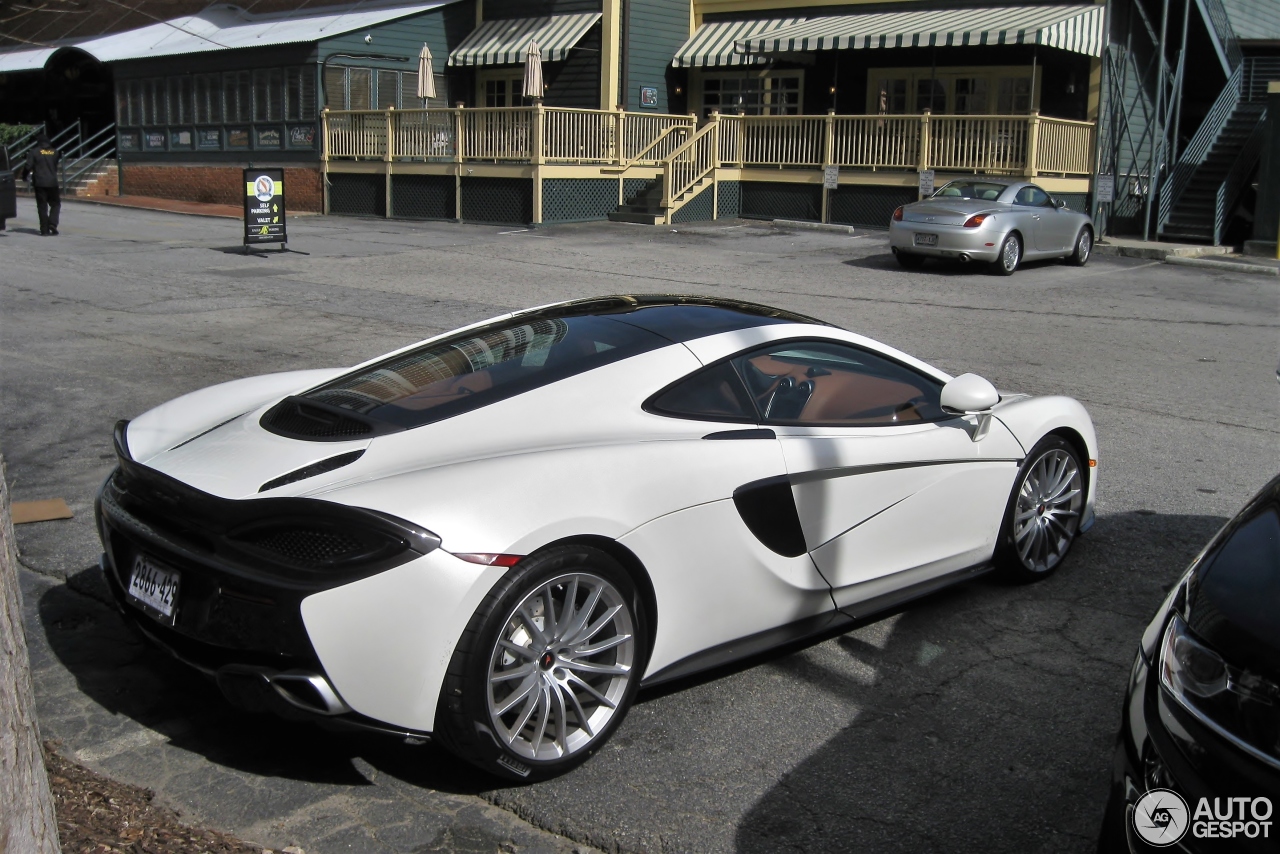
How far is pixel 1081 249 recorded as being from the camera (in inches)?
792

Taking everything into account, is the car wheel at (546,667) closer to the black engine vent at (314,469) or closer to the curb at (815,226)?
the black engine vent at (314,469)

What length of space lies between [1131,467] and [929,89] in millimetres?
21532

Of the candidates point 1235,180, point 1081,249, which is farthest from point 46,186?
point 1235,180

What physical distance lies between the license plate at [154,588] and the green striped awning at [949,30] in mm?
21740

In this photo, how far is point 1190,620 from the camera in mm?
2844

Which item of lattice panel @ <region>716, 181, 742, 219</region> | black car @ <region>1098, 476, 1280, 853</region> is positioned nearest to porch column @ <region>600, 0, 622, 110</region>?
lattice panel @ <region>716, 181, 742, 219</region>

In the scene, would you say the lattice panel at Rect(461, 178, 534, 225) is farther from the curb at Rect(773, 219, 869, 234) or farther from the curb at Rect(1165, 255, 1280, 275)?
the curb at Rect(1165, 255, 1280, 275)

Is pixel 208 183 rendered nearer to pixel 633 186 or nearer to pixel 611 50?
pixel 611 50

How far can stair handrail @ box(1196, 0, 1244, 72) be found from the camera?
25.0 metres

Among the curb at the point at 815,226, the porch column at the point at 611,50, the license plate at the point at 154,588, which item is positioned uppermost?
the porch column at the point at 611,50

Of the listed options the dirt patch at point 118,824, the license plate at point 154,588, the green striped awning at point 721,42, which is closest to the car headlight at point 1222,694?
the dirt patch at point 118,824

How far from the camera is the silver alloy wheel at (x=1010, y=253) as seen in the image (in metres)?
18.1

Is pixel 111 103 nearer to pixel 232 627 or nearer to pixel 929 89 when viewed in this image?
pixel 929 89

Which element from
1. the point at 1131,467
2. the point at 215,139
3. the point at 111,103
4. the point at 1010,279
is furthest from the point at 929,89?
the point at 111,103
